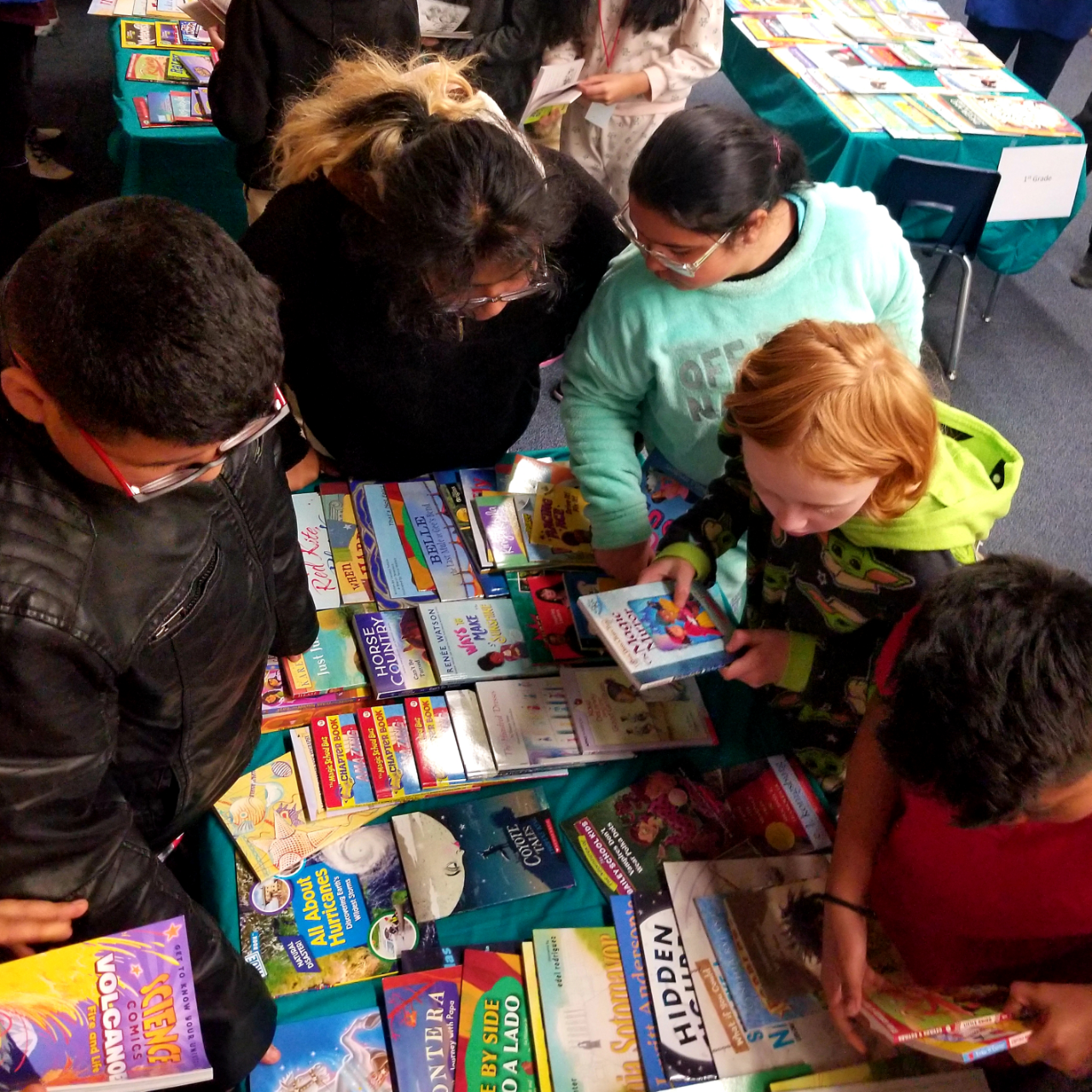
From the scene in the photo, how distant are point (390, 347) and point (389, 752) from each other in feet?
2.50

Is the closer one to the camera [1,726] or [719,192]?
[1,726]

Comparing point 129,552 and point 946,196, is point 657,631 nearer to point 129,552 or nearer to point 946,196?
point 129,552

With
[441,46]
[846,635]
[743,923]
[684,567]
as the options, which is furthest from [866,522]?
[441,46]

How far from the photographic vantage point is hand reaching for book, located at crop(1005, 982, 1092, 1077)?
101 centimetres

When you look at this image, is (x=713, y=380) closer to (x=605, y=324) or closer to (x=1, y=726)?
(x=605, y=324)

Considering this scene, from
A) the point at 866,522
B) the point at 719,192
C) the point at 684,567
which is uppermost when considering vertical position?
the point at 719,192

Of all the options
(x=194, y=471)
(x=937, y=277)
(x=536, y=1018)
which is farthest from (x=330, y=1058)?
(x=937, y=277)

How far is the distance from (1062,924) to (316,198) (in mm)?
1557

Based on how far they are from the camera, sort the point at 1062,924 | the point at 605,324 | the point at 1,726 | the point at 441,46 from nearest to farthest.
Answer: the point at 1,726, the point at 1062,924, the point at 605,324, the point at 441,46

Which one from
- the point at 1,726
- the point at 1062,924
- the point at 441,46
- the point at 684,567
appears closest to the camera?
the point at 1,726

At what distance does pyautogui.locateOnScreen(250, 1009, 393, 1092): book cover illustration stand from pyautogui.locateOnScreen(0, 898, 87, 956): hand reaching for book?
0.34 metres

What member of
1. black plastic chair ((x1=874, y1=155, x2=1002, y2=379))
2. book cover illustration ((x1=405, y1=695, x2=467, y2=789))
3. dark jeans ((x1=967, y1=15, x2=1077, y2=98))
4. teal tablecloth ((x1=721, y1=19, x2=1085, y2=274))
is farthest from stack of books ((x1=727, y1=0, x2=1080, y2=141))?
book cover illustration ((x1=405, y1=695, x2=467, y2=789))

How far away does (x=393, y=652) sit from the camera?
160cm

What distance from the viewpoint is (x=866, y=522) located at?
4.04ft
